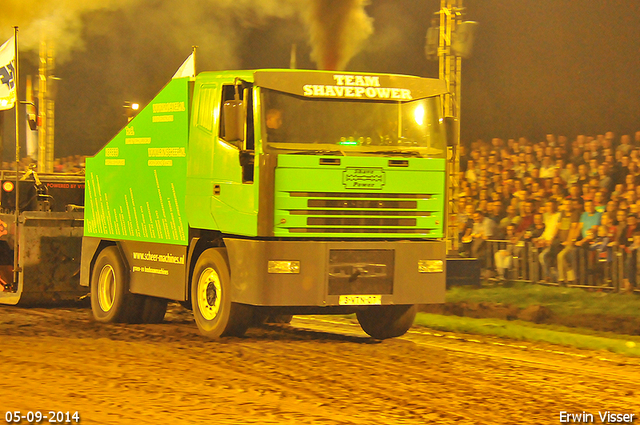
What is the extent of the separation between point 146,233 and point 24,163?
→ 58.2 ft

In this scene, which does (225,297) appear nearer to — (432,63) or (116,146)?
(116,146)

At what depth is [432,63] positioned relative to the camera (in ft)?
90.1

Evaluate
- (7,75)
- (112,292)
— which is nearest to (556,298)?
(112,292)

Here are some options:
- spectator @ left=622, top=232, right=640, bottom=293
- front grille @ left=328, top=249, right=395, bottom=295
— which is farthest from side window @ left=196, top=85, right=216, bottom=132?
spectator @ left=622, top=232, right=640, bottom=293

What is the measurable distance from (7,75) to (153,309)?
5.73m

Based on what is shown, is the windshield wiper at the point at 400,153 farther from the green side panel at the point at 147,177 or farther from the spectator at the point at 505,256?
the spectator at the point at 505,256

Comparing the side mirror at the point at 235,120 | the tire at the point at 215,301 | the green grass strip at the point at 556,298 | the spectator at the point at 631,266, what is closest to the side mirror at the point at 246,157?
the side mirror at the point at 235,120

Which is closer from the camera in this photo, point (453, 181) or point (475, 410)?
point (475, 410)

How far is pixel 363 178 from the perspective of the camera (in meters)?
11.2

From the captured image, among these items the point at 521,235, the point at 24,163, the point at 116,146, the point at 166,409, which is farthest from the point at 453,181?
the point at 24,163

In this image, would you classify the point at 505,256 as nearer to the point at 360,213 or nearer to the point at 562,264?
the point at 562,264

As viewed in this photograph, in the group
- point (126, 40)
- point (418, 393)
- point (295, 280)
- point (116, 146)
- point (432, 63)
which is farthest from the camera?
point (126, 40)

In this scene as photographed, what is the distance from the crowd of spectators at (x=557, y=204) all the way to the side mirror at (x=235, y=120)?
23.4ft

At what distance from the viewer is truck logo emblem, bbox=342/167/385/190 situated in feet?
36.4
